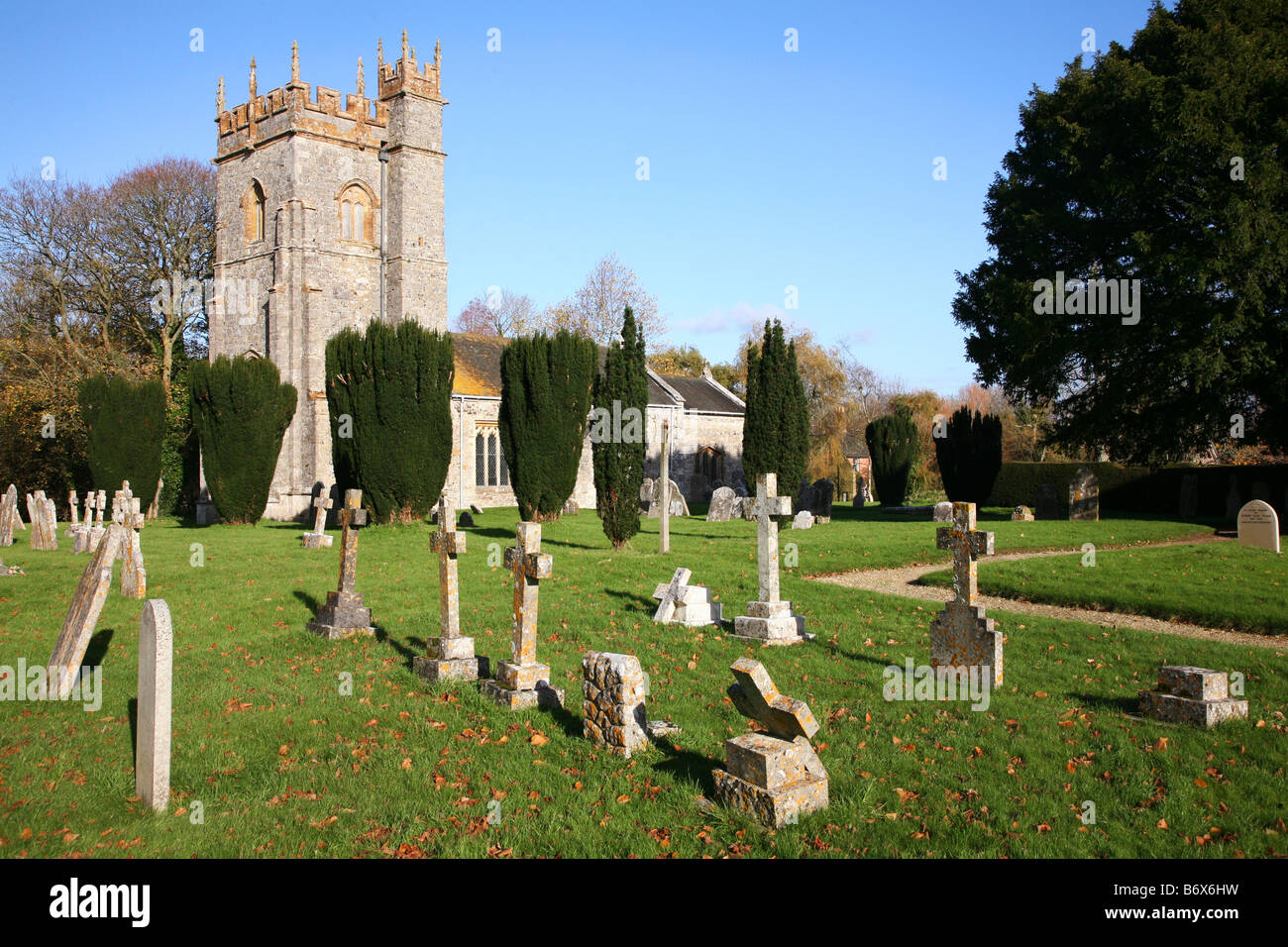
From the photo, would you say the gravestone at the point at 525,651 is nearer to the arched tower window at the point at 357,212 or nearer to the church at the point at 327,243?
the church at the point at 327,243

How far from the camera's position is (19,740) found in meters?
6.52

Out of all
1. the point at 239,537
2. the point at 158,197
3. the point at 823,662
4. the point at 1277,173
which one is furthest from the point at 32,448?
the point at 1277,173

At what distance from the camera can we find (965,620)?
328 inches


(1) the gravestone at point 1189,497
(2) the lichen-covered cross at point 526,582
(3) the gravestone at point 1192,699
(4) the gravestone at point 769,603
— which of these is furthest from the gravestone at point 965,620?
(1) the gravestone at point 1189,497

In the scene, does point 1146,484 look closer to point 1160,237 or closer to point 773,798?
point 1160,237

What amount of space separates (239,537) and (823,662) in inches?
673

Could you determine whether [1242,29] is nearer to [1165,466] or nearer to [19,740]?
[1165,466]

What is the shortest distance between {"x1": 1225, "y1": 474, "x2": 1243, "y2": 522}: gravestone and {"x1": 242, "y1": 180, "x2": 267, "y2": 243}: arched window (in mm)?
34284

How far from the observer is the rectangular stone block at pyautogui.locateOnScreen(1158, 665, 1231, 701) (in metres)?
6.79

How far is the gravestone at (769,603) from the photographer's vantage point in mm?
10102

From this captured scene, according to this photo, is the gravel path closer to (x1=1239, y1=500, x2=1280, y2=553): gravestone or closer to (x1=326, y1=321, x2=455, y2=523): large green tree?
(x1=1239, y1=500, x2=1280, y2=553): gravestone

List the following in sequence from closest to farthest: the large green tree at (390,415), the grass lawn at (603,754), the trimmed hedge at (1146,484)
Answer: the grass lawn at (603,754)
the large green tree at (390,415)
the trimmed hedge at (1146,484)

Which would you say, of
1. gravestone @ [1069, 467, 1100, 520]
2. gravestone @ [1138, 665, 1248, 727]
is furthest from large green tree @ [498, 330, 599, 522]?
gravestone @ [1138, 665, 1248, 727]

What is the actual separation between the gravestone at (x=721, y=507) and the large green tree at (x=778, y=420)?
5503mm
